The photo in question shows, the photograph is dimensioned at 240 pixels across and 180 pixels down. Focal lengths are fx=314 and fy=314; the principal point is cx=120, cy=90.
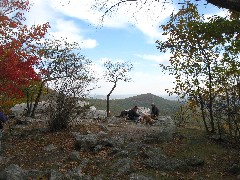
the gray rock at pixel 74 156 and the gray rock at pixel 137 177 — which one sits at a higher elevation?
the gray rock at pixel 74 156

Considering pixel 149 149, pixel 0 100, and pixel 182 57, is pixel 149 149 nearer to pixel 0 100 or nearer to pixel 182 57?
pixel 182 57

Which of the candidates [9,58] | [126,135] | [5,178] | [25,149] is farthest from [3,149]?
[9,58]

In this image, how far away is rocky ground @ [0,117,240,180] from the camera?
11.6 meters

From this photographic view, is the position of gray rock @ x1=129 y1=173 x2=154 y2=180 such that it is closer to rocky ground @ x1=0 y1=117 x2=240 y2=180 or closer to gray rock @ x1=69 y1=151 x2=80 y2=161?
rocky ground @ x1=0 y1=117 x2=240 y2=180

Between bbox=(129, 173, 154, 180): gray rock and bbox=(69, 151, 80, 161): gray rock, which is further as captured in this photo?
bbox=(69, 151, 80, 161): gray rock

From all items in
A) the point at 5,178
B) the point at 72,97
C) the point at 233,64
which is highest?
the point at 233,64

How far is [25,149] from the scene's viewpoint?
14750mm

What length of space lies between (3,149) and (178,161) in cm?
837

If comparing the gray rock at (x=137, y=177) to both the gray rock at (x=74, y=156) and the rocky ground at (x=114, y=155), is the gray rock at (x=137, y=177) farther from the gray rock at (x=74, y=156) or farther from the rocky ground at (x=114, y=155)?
the gray rock at (x=74, y=156)

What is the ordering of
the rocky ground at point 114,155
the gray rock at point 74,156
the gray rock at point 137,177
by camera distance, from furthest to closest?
1. the gray rock at point 74,156
2. the rocky ground at point 114,155
3. the gray rock at point 137,177

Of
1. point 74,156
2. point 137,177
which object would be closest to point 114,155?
point 74,156

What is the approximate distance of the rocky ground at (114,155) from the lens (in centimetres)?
1162

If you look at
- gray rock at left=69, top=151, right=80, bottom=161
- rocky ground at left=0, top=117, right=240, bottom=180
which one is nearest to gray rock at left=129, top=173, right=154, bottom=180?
rocky ground at left=0, top=117, right=240, bottom=180

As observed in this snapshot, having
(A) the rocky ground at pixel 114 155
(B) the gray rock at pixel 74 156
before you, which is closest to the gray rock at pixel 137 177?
(A) the rocky ground at pixel 114 155
